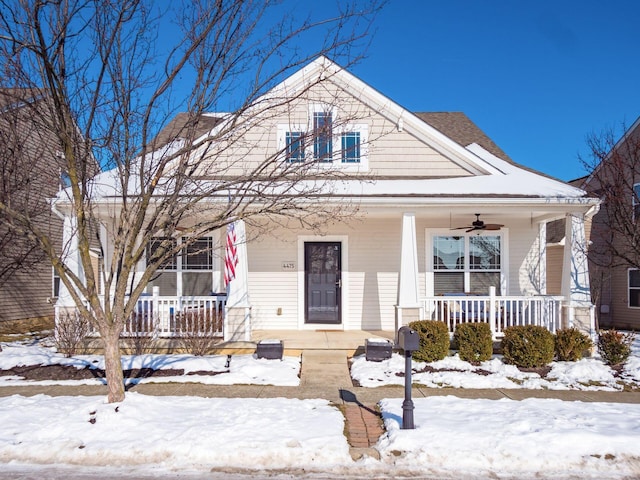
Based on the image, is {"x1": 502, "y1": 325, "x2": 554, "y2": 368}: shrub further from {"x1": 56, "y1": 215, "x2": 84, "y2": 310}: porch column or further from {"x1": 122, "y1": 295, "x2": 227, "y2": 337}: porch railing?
{"x1": 56, "y1": 215, "x2": 84, "y2": 310}: porch column

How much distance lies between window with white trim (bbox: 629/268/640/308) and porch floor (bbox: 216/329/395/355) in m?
9.01

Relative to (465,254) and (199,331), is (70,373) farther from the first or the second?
(465,254)

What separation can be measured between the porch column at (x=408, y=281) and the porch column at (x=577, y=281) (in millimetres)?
3011

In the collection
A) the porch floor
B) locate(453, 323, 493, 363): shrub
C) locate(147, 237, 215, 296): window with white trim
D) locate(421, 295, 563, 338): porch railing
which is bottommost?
the porch floor

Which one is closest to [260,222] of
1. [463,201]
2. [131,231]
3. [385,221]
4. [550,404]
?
[385,221]

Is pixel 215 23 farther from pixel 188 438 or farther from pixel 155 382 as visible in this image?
pixel 155 382

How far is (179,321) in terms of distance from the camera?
9.66 meters

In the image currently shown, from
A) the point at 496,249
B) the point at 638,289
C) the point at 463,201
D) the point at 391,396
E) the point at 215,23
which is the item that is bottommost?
the point at 391,396

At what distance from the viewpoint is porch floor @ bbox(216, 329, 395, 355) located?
927 centimetres

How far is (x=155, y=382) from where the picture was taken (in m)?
7.41

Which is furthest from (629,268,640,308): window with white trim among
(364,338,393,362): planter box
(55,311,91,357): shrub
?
(55,311,91,357): shrub

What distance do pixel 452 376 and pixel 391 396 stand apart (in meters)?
Answer: 1.47

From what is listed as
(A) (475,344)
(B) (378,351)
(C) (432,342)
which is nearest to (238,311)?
(B) (378,351)

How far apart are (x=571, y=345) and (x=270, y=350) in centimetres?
528
